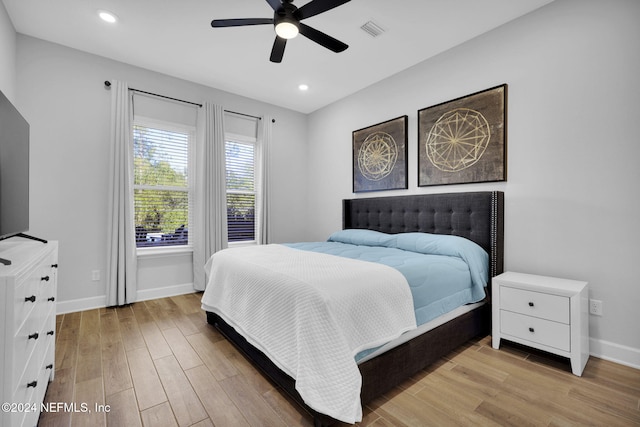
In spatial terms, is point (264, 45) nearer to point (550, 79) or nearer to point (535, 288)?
point (550, 79)

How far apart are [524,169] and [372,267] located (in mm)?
1711

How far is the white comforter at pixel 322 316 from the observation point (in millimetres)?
1346

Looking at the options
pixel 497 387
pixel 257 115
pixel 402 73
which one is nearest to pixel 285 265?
pixel 497 387

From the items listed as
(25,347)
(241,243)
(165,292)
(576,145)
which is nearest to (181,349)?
(25,347)

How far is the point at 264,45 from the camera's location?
3004 millimetres

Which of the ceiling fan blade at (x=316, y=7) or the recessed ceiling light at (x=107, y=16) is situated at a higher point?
the recessed ceiling light at (x=107, y=16)

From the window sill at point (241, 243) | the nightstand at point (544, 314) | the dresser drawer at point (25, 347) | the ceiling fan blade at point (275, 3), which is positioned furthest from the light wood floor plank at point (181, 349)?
the ceiling fan blade at point (275, 3)

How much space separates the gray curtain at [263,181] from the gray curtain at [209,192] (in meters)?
0.60

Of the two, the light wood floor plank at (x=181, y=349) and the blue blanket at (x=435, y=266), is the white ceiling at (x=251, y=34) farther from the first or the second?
the light wood floor plank at (x=181, y=349)

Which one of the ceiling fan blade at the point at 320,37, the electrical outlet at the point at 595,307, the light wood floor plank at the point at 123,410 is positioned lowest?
the light wood floor plank at the point at 123,410

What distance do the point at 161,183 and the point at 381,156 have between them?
2.81 metres

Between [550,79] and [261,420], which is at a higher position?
[550,79]

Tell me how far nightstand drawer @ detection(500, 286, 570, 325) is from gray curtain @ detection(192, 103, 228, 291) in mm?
3218

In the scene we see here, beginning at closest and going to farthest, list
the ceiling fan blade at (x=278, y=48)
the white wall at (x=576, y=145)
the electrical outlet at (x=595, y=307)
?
1. the white wall at (x=576, y=145)
2. the electrical outlet at (x=595, y=307)
3. the ceiling fan blade at (x=278, y=48)
